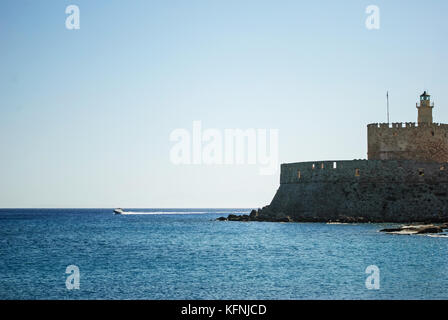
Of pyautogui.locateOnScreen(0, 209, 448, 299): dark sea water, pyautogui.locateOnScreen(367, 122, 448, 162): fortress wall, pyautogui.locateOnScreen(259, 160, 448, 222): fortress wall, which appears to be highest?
pyautogui.locateOnScreen(367, 122, 448, 162): fortress wall

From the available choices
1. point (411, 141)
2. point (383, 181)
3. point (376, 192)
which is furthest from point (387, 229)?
point (411, 141)

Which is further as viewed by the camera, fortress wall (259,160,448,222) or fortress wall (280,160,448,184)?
fortress wall (280,160,448,184)

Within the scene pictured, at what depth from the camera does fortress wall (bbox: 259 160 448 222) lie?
46.0 m

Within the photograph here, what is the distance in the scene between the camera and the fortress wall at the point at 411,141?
50.1 m

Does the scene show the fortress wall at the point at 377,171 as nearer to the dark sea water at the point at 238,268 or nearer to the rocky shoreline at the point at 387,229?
the rocky shoreline at the point at 387,229

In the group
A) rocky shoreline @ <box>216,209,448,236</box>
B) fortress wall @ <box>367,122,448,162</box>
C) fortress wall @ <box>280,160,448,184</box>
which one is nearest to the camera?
rocky shoreline @ <box>216,209,448,236</box>

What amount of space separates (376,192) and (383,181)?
3.35 feet

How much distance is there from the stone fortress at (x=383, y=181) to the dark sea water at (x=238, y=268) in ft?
29.8

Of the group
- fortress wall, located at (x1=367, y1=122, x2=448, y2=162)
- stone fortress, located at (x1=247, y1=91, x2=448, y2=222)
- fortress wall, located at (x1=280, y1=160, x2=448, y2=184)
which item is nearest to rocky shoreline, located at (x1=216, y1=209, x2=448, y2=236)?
stone fortress, located at (x1=247, y1=91, x2=448, y2=222)

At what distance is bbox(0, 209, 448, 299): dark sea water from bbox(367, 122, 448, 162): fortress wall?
46.4 ft

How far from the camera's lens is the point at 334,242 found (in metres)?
32.7

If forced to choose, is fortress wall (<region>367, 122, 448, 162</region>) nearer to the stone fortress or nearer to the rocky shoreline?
the stone fortress
